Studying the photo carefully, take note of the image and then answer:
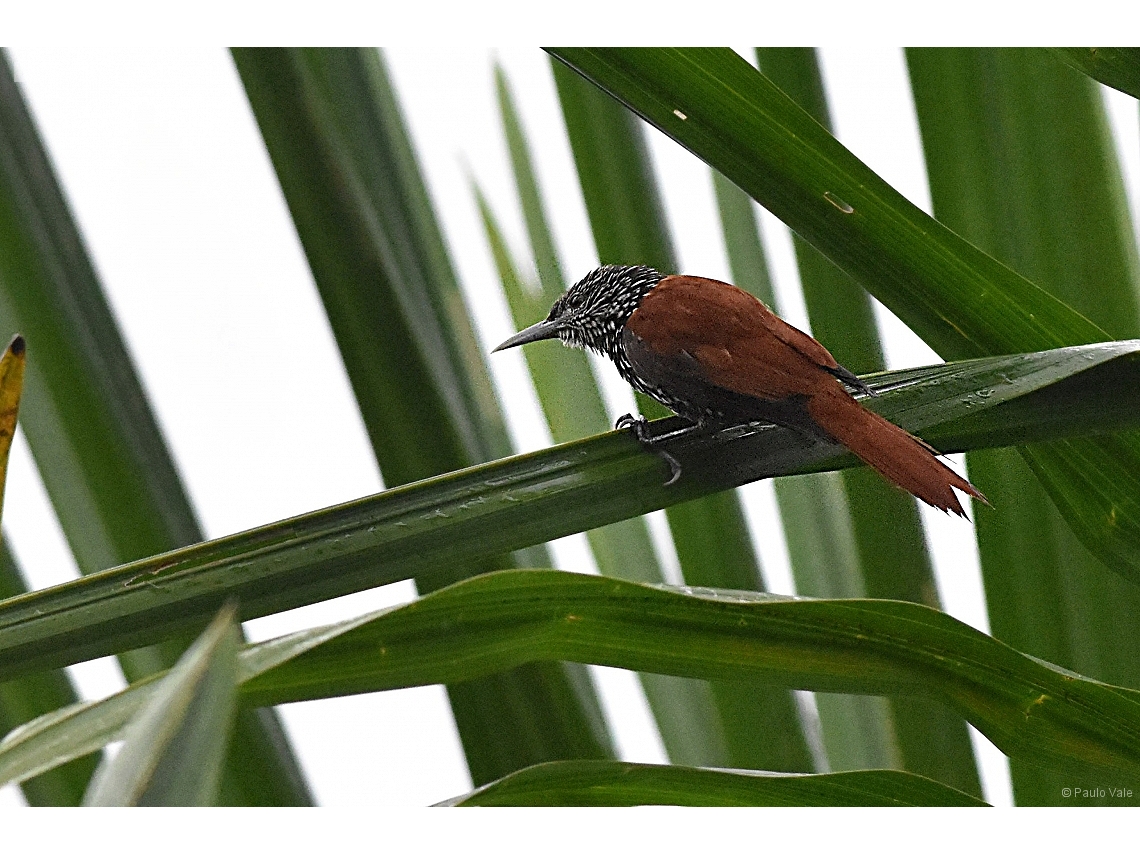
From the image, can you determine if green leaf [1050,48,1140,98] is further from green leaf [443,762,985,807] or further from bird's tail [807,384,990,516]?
green leaf [443,762,985,807]

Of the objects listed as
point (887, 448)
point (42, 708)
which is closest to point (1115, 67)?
point (887, 448)

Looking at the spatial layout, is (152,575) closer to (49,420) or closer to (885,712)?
(49,420)

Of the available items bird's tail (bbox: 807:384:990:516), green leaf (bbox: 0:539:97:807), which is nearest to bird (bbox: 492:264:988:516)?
bird's tail (bbox: 807:384:990:516)

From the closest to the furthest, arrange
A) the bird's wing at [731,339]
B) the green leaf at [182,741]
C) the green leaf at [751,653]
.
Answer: the green leaf at [182,741]
the green leaf at [751,653]
the bird's wing at [731,339]

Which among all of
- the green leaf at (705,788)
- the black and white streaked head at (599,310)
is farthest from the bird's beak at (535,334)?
the green leaf at (705,788)

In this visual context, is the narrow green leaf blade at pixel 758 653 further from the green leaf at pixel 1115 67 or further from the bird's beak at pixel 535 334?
the green leaf at pixel 1115 67

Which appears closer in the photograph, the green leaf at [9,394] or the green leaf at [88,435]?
the green leaf at [9,394]

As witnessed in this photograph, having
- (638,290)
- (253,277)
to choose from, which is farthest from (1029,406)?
(253,277)
